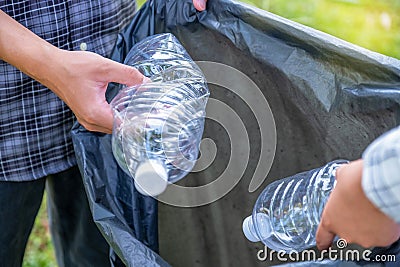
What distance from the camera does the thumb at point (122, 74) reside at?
1.12 meters

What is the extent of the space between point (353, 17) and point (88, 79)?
187 centimetres

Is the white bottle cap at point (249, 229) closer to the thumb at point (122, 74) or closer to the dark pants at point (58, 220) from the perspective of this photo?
the thumb at point (122, 74)

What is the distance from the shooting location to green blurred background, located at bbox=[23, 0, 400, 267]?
104 inches

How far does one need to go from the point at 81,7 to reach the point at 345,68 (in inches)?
20.3

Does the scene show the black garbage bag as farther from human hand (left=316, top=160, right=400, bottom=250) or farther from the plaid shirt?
human hand (left=316, top=160, right=400, bottom=250)

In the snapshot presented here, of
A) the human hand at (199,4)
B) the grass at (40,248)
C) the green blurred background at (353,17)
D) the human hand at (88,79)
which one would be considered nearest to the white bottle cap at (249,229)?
the human hand at (88,79)

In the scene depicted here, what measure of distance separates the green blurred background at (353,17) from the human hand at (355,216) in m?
1.81

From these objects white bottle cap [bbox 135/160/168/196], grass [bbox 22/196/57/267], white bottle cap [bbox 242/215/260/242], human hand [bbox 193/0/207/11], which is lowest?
grass [bbox 22/196/57/267]

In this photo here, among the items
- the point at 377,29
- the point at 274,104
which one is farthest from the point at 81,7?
the point at 377,29

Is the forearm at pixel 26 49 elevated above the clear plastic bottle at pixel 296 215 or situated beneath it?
elevated above

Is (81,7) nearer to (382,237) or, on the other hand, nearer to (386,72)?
(386,72)

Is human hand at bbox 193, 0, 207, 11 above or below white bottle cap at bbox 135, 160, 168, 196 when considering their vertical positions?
above

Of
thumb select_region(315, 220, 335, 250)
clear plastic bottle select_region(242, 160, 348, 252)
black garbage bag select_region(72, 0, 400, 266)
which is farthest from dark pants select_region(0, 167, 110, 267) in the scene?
thumb select_region(315, 220, 335, 250)

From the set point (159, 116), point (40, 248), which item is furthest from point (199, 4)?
point (40, 248)
